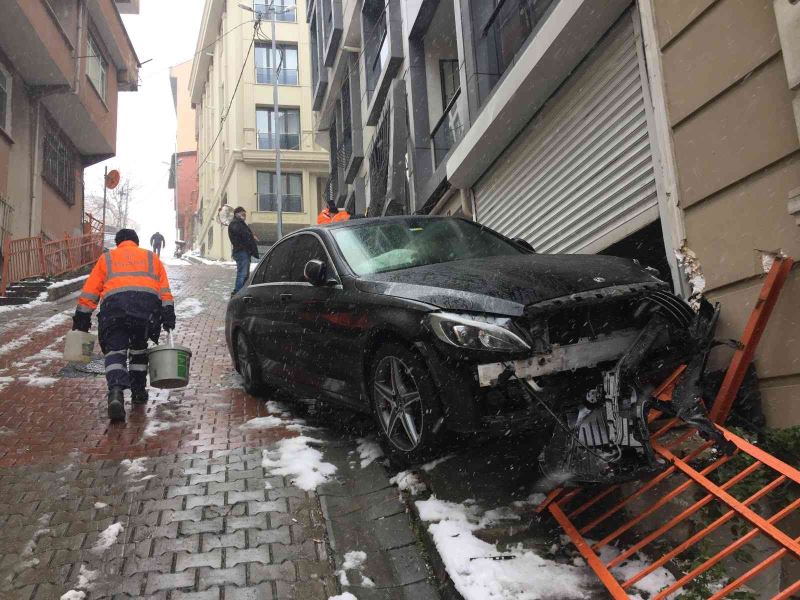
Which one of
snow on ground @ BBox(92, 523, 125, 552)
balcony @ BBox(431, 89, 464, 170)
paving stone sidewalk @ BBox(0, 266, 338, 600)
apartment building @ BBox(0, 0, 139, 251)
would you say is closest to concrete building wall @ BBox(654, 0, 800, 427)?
paving stone sidewalk @ BBox(0, 266, 338, 600)

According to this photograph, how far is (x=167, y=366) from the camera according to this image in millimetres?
5621

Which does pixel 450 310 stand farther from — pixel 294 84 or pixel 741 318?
pixel 294 84

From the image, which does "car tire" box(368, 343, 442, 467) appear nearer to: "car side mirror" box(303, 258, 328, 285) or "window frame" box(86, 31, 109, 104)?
"car side mirror" box(303, 258, 328, 285)

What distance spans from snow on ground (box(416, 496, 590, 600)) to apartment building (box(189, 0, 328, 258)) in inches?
1218

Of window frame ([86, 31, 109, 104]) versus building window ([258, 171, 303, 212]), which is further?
building window ([258, 171, 303, 212])

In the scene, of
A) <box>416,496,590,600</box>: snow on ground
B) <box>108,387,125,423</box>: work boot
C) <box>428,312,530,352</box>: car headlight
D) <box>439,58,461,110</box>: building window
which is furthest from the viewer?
<box>439,58,461,110</box>: building window

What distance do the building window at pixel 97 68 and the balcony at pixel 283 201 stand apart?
1332cm

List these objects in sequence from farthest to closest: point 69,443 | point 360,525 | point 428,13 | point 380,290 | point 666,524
A: point 428,13 → point 69,443 → point 380,290 → point 360,525 → point 666,524

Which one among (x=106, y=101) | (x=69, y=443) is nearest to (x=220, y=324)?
(x=69, y=443)

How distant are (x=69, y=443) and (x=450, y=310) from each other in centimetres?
333

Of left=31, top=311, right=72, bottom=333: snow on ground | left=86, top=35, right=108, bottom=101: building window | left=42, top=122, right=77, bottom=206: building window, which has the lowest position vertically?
left=31, top=311, right=72, bottom=333: snow on ground

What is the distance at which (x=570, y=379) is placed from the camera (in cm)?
326

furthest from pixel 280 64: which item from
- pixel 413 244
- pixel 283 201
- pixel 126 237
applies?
pixel 413 244

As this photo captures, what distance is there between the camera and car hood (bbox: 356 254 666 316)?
3.27m
